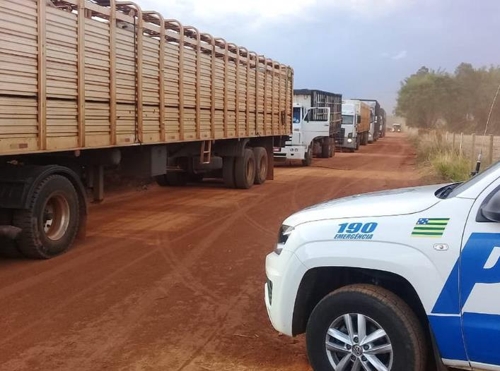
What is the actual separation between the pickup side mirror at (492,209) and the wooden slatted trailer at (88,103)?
16.8 feet

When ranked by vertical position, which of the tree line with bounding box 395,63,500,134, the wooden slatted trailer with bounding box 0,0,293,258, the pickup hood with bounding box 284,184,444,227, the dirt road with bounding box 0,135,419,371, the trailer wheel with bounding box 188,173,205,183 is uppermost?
the tree line with bounding box 395,63,500,134

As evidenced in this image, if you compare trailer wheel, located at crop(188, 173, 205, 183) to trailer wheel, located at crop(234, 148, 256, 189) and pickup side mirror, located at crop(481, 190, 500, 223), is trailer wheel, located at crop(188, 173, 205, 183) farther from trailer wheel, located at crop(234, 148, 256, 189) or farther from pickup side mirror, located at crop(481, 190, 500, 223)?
pickup side mirror, located at crop(481, 190, 500, 223)

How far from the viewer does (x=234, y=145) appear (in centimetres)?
1517

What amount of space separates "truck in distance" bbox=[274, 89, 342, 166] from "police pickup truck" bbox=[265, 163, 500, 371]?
18.5m

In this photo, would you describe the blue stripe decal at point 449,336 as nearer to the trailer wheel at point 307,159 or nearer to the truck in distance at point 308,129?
the truck in distance at point 308,129

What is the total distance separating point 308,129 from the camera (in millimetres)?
25125

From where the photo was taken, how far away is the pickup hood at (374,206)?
353 centimetres

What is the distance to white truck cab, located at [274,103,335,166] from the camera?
2398 centimetres

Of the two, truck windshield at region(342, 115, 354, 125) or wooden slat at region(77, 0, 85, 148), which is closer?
wooden slat at region(77, 0, 85, 148)

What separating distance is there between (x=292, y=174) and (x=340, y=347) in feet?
55.0

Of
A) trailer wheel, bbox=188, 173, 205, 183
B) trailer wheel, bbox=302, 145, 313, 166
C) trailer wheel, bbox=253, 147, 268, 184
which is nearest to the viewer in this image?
trailer wheel, bbox=188, 173, 205, 183

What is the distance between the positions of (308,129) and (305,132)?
0.33 meters

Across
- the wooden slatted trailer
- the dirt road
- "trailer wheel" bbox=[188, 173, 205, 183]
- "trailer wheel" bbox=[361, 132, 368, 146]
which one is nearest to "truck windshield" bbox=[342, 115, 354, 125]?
"trailer wheel" bbox=[361, 132, 368, 146]

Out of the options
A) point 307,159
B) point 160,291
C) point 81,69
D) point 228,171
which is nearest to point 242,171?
point 228,171
